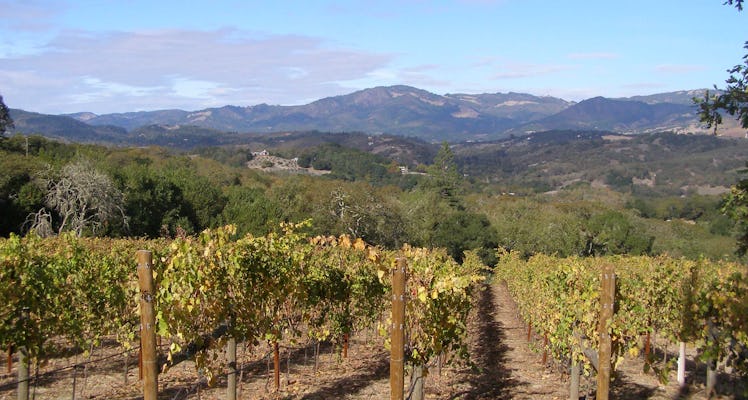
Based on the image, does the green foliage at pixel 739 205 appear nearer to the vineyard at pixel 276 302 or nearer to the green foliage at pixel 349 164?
the vineyard at pixel 276 302

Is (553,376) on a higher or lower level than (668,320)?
lower

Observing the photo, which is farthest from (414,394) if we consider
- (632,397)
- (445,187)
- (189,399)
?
(445,187)

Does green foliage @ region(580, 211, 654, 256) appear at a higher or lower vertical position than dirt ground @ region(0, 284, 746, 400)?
lower

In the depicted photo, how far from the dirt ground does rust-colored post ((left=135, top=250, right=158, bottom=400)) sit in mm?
4007

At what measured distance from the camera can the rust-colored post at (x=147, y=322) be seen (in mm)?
5062

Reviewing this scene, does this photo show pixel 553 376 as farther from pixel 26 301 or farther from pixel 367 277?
pixel 26 301

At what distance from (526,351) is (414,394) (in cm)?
859

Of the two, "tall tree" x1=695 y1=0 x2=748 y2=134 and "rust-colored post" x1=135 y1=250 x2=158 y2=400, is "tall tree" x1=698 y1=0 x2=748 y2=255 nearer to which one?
"tall tree" x1=695 y1=0 x2=748 y2=134

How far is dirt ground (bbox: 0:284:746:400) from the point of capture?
1021cm

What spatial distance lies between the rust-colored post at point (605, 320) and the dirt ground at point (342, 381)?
296 cm

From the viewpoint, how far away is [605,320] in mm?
5828

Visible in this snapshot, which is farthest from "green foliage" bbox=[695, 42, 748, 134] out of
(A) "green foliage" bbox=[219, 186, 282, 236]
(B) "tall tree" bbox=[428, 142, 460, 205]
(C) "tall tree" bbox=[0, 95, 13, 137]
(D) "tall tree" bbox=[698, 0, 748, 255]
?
(B) "tall tree" bbox=[428, 142, 460, 205]

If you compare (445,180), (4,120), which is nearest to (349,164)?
(445,180)

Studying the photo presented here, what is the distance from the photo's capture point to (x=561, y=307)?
9.02 meters
